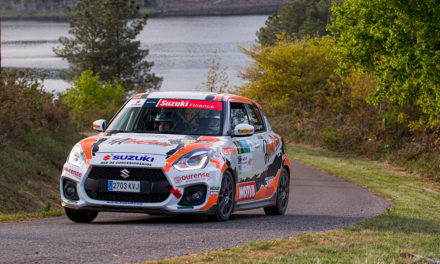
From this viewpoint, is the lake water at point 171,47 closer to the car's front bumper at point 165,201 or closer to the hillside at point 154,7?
the hillside at point 154,7

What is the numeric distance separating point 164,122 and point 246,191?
1.54m

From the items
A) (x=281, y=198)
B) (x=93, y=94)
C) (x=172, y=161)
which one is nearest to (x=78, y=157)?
(x=172, y=161)

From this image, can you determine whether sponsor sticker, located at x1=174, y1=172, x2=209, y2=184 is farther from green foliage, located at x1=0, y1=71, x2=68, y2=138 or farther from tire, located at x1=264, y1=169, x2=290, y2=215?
green foliage, located at x1=0, y1=71, x2=68, y2=138

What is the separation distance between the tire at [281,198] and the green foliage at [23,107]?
37.4 ft

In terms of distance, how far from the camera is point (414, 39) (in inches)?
1015

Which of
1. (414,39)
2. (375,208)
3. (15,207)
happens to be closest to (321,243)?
(375,208)

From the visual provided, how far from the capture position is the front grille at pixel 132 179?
9.50 m

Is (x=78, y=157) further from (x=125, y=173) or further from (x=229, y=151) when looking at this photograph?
(x=229, y=151)

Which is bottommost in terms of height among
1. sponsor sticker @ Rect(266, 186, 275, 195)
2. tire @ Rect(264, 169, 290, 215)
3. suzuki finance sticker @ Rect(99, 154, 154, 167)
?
tire @ Rect(264, 169, 290, 215)

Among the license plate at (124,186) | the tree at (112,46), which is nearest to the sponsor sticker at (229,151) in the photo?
the license plate at (124,186)

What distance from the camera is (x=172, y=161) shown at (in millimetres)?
9516

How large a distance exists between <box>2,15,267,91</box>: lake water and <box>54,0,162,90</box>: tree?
5.28 m

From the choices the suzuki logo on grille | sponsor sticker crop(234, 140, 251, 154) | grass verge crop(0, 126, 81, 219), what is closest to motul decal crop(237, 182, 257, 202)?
sponsor sticker crop(234, 140, 251, 154)

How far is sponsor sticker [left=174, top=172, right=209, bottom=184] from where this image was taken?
9500 mm
